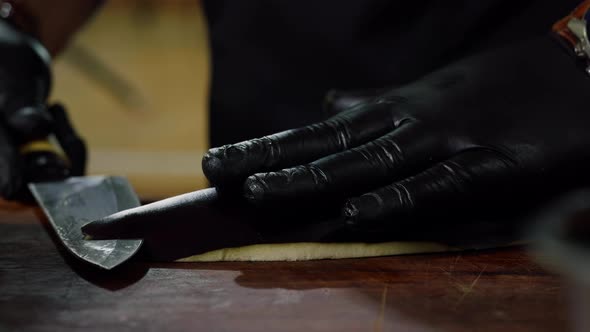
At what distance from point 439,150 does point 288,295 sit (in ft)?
0.81

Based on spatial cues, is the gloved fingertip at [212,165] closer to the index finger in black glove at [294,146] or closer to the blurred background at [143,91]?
the index finger in black glove at [294,146]

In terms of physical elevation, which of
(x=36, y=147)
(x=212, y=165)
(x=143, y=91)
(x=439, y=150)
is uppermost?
(x=439, y=150)

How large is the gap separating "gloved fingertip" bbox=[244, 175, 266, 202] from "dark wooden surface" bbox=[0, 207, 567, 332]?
0.07 metres

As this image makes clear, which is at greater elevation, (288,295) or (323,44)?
(323,44)

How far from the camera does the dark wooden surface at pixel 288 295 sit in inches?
19.2

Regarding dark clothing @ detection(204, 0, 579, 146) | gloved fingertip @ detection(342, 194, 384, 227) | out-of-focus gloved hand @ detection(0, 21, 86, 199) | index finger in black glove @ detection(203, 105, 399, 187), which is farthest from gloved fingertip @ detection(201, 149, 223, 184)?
dark clothing @ detection(204, 0, 579, 146)

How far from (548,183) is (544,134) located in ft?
0.17

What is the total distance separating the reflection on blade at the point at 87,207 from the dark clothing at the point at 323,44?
34cm

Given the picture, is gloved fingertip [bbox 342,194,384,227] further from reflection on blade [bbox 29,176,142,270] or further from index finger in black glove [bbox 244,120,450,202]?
reflection on blade [bbox 29,176,142,270]

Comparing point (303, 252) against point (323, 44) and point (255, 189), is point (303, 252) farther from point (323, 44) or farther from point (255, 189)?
point (323, 44)

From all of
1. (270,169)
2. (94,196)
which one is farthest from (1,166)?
(270,169)

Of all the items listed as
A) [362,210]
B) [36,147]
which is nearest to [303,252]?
[362,210]

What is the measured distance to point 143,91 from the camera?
3771mm

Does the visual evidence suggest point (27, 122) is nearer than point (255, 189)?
No
